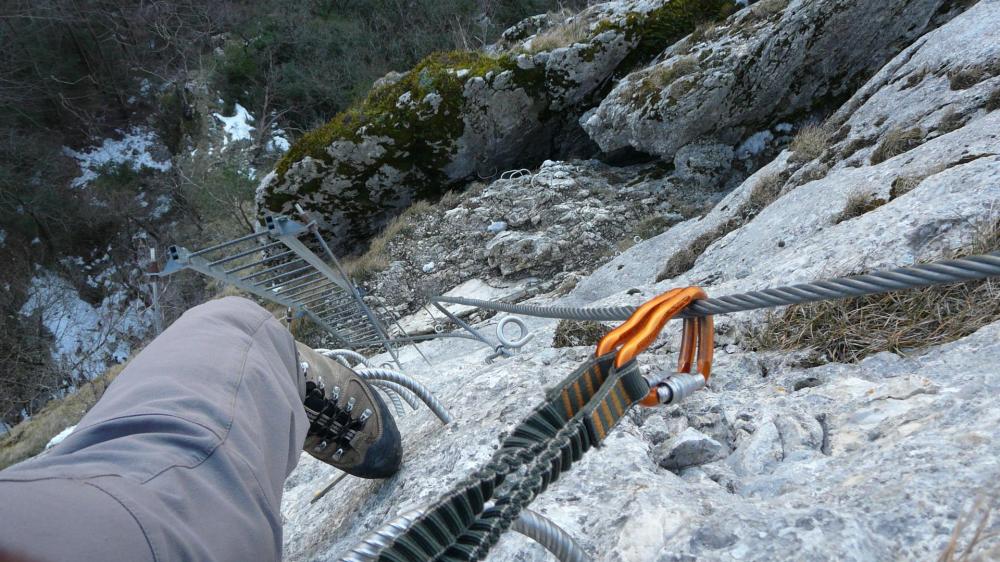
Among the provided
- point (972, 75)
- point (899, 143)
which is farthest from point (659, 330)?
point (972, 75)

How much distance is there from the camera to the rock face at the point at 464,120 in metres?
→ 8.99

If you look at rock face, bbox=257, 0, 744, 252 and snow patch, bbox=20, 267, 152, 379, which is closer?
rock face, bbox=257, 0, 744, 252

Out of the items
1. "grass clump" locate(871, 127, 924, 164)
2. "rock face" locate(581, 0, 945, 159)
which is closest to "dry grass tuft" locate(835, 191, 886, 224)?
"grass clump" locate(871, 127, 924, 164)

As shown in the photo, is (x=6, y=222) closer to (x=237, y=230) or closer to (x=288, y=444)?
(x=237, y=230)

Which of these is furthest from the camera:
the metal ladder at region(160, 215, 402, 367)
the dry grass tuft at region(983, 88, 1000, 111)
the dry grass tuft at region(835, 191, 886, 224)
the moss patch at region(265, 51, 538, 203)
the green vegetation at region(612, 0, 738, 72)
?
the moss patch at region(265, 51, 538, 203)

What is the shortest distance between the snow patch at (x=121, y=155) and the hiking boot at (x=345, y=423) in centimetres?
2434

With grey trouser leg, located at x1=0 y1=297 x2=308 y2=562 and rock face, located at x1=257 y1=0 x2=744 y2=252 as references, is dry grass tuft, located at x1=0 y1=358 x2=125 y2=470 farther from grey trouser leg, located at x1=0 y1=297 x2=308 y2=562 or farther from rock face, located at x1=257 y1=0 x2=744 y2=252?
grey trouser leg, located at x1=0 y1=297 x2=308 y2=562

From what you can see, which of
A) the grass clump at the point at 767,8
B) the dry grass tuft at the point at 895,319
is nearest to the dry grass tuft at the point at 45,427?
the dry grass tuft at the point at 895,319

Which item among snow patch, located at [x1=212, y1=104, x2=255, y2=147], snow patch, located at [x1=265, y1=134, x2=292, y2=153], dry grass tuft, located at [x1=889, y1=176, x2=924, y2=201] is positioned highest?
snow patch, located at [x1=212, y1=104, x2=255, y2=147]

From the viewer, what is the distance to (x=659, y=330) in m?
1.15

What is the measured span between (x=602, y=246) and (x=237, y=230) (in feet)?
43.0

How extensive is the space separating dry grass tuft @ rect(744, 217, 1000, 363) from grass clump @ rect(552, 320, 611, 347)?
2.90 ft

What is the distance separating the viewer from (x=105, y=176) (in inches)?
835

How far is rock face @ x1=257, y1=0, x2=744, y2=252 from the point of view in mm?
8992
